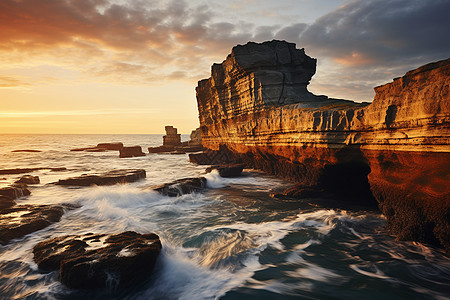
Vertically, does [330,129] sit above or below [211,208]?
above

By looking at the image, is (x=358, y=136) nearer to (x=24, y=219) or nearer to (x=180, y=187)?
(x=180, y=187)

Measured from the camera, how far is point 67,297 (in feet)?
16.3

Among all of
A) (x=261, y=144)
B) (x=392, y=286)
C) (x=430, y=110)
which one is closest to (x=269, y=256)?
(x=392, y=286)

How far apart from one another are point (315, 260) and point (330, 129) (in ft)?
21.1

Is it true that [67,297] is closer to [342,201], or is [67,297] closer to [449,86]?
[449,86]

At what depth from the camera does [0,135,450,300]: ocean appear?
5.35 metres

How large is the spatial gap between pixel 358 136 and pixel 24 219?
13443 millimetres

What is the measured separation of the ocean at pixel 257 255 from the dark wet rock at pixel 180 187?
5.95 feet

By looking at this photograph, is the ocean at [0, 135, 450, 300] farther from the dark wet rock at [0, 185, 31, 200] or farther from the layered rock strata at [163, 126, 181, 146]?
the layered rock strata at [163, 126, 181, 146]

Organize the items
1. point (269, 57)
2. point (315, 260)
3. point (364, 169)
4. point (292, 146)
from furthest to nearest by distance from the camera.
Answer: point (269, 57) → point (292, 146) → point (364, 169) → point (315, 260)

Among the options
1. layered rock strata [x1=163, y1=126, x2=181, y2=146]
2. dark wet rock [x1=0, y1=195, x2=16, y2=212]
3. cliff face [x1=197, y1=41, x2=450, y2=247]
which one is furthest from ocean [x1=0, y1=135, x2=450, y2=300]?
layered rock strata [x1=163, y1=126, x2=181, y2=146]

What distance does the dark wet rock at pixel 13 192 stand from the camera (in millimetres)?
12333

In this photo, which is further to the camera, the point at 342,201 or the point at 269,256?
the point at 342,201

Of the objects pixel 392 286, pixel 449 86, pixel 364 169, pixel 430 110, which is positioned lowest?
pixel 392 286
